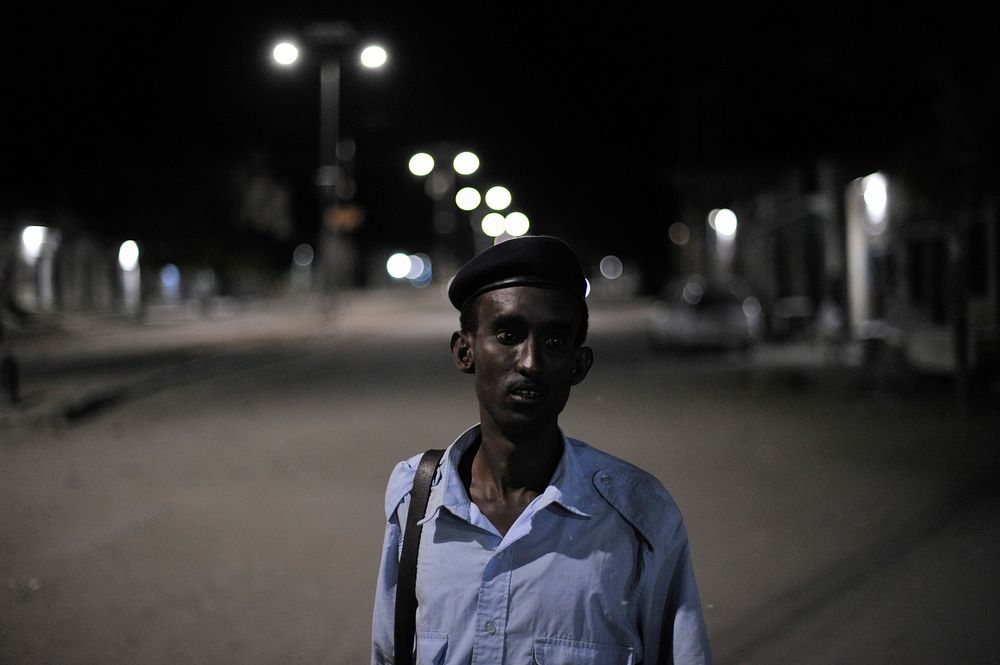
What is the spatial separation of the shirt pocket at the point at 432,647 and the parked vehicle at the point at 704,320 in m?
23.5

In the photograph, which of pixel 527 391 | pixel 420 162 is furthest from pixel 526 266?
pixel 420 162

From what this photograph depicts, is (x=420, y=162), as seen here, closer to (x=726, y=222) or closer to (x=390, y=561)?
(x=726, y=222)

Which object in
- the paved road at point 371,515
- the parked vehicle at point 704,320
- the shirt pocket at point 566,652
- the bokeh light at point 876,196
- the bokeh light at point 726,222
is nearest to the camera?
the shirt pocket at point 566,652

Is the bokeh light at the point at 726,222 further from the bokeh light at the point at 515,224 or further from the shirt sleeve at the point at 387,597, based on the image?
the shirt sleeve at the point at 387,597

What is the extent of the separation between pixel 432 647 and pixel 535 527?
0.32m

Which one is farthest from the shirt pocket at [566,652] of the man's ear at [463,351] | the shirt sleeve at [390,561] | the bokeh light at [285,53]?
the bokeh light at [285,53]

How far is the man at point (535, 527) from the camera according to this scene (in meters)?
2.10

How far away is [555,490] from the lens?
2.13 meters

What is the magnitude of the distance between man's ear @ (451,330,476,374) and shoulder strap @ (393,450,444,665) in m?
0.25

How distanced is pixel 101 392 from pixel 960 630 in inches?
555

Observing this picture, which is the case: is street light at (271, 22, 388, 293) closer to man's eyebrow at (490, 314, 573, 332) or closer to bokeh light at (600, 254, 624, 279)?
man's eyebrow at (490, 314, 573, 332)

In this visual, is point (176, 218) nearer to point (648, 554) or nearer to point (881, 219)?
point (881, 219)

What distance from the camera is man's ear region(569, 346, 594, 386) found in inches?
91.2

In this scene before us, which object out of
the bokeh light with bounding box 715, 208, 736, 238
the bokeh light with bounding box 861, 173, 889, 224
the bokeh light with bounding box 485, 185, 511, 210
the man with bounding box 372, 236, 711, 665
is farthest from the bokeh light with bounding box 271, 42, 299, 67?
the man with bounding box 372, 236, 711, 665
